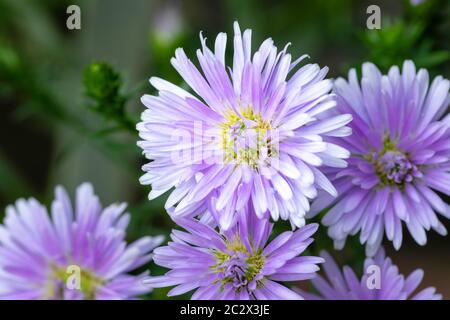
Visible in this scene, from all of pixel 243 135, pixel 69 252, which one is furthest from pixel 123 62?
pixel 243 135

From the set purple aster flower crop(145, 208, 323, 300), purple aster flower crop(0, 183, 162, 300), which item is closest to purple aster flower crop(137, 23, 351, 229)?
purple aster flower crop(145, 208, 323, 300)

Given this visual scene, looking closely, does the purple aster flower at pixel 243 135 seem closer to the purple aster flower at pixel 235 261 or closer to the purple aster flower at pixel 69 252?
the purple aster flower at pixel 235 261

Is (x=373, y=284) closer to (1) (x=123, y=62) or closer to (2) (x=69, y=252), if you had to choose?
(2) (x=69, y=252)

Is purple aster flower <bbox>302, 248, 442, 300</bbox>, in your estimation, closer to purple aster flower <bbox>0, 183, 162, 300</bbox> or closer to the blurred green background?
the blurred green background

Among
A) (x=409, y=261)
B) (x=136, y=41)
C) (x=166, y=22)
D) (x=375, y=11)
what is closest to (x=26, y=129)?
(x=136, y=41)

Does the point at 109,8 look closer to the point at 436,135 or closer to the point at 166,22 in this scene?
the point at 166,22
